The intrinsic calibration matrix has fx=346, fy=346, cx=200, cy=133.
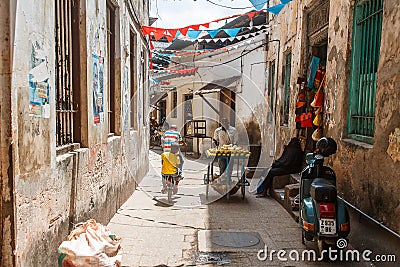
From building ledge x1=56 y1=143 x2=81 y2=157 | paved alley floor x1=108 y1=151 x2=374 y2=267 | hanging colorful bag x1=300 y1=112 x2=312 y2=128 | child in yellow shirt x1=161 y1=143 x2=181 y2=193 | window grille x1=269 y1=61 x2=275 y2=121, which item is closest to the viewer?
building ledge x1=56 y1=143 x2=81 y2=157

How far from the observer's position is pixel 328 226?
425 cm

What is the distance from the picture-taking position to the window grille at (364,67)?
4.79 m

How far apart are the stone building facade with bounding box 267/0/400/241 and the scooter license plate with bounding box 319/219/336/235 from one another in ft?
1.69

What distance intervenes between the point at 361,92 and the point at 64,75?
421 cm

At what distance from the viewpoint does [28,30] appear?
3033mm

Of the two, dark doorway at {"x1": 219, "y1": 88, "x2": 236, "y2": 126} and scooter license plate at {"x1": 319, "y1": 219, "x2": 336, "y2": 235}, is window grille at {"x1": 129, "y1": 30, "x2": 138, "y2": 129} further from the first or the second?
dark doorway at {"x1": 219, "y1": 88, "x2": 236, "y2": 126}

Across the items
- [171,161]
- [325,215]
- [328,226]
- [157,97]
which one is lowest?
[328,226]

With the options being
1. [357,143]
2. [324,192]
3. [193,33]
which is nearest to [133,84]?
[193,33]

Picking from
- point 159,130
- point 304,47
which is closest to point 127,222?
point 304,47

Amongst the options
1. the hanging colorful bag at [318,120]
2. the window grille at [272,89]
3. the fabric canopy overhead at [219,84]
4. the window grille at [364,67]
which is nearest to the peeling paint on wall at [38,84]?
the window grille at [364,67]

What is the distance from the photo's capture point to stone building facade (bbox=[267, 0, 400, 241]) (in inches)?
156

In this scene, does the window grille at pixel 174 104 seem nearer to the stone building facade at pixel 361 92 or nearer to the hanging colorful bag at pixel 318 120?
the stone building facade at pixel 361 92

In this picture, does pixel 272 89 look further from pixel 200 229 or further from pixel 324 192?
pixel 324 192

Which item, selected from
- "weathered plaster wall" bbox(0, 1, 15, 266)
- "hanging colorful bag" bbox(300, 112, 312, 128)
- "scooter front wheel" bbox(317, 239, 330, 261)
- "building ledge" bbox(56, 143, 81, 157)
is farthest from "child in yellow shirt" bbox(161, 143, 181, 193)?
"weathered plaster wall" bbox(0, 1, 15, 266)
